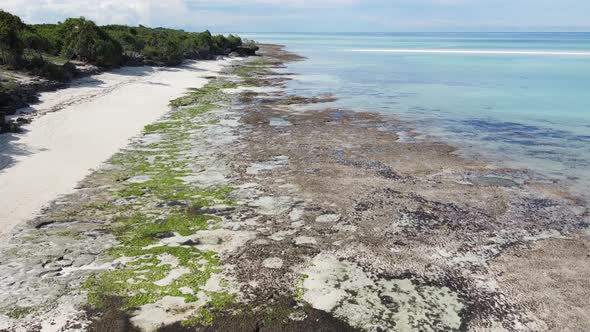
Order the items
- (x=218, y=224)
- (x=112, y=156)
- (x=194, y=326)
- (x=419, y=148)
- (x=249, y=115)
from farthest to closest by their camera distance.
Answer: (x=249, y=115) < (x=419, y=148) < (x=112, y=156) < (x=218, y=224) < (x=194, y=326)

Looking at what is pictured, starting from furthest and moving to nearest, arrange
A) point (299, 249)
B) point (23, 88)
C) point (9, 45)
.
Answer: point (9, 45) < point (23, 88) < point (299, 249)

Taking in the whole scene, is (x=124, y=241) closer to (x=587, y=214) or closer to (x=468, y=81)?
(x=587, y=214)

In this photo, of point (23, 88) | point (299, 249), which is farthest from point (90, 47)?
point (299, 249)

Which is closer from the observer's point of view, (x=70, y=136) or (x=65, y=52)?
(x=70, y=136)

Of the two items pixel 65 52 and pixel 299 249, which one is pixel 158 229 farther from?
pixel 65 52

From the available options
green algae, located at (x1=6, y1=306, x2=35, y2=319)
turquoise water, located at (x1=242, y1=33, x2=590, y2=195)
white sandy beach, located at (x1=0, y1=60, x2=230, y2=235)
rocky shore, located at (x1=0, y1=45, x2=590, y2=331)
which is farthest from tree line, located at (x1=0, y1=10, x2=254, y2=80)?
green algae, located at (x1=6, y1=306, x2=35, y2=319)

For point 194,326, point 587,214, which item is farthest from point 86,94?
point 587,214
